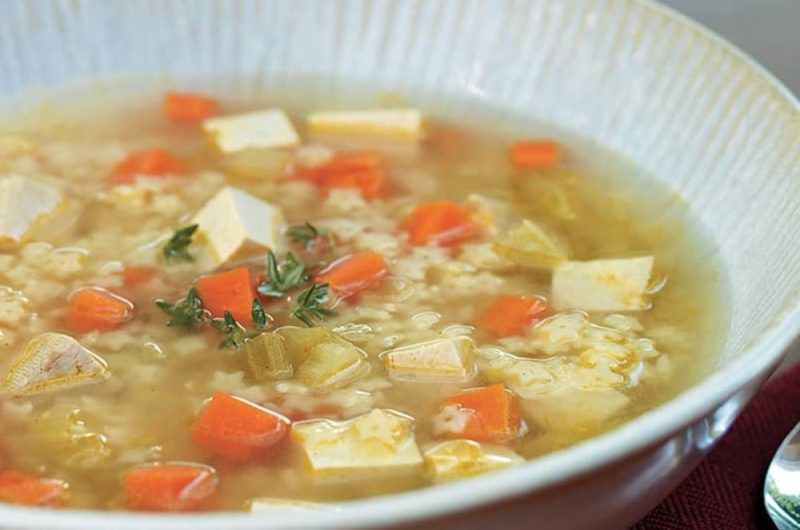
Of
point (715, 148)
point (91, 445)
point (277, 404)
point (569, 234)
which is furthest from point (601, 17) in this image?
point (91, 445)

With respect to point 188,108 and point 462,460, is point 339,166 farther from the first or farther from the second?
point 462,460

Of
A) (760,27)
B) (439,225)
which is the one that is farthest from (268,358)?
(760,27)

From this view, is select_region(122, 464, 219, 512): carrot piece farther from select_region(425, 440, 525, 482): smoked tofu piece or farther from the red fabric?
the red fabric

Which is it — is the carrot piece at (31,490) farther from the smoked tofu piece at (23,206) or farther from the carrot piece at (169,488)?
the smoked tofu piece at (23,206)

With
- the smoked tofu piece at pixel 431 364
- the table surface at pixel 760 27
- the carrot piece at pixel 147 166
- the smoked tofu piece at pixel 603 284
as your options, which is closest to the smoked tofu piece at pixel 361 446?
the smoked tofu piece at pixel 431 364

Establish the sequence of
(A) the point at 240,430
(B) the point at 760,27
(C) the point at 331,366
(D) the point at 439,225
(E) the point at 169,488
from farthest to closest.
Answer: (B) the point at 760,27 < (D) the point at 439,225 < (C) the point at 331,366 < (A) the point at 240,430 < (E) the point at 169,488

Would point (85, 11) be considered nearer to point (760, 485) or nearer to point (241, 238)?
point (241, 238)

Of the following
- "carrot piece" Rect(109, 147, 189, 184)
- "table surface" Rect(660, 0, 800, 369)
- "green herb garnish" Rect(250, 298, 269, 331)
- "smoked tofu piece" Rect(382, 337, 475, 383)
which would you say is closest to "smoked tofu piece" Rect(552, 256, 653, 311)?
"smoked tofu piece" Rect(382, 337, 475, 383)
